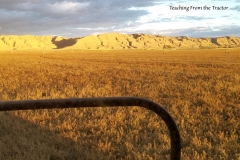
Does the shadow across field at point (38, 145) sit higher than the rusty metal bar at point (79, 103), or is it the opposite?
the rusty metal bar at point (79, 103)

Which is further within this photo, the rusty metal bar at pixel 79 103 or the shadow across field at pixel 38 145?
the shadow across field at pixel 38 145

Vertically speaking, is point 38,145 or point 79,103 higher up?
point 79,103

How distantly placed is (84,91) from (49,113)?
12.3ft

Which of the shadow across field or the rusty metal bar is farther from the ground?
the rusty metal bar

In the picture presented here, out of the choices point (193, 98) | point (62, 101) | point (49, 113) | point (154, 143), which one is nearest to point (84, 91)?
point (49, 113)

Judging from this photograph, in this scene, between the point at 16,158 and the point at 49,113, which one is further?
the point at 49,113

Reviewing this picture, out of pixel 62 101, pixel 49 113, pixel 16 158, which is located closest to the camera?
pixel 62 101

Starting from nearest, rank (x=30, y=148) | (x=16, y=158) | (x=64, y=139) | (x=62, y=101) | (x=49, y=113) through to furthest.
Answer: (x=62, y=101) < (x=16, y=158) < (x=30, y=148) < (x=64, y=139) < (x=49, y=113)

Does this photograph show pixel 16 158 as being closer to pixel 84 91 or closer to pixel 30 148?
pixel 30 148

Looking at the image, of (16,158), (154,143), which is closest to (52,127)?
(16,158)

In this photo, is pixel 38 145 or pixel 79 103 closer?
pixel 79 103

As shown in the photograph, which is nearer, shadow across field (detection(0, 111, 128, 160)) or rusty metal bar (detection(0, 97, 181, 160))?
rusty metal bar (detection(0, 97, 181, 160))

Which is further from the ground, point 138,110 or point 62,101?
point 62,101

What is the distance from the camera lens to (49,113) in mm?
7996
